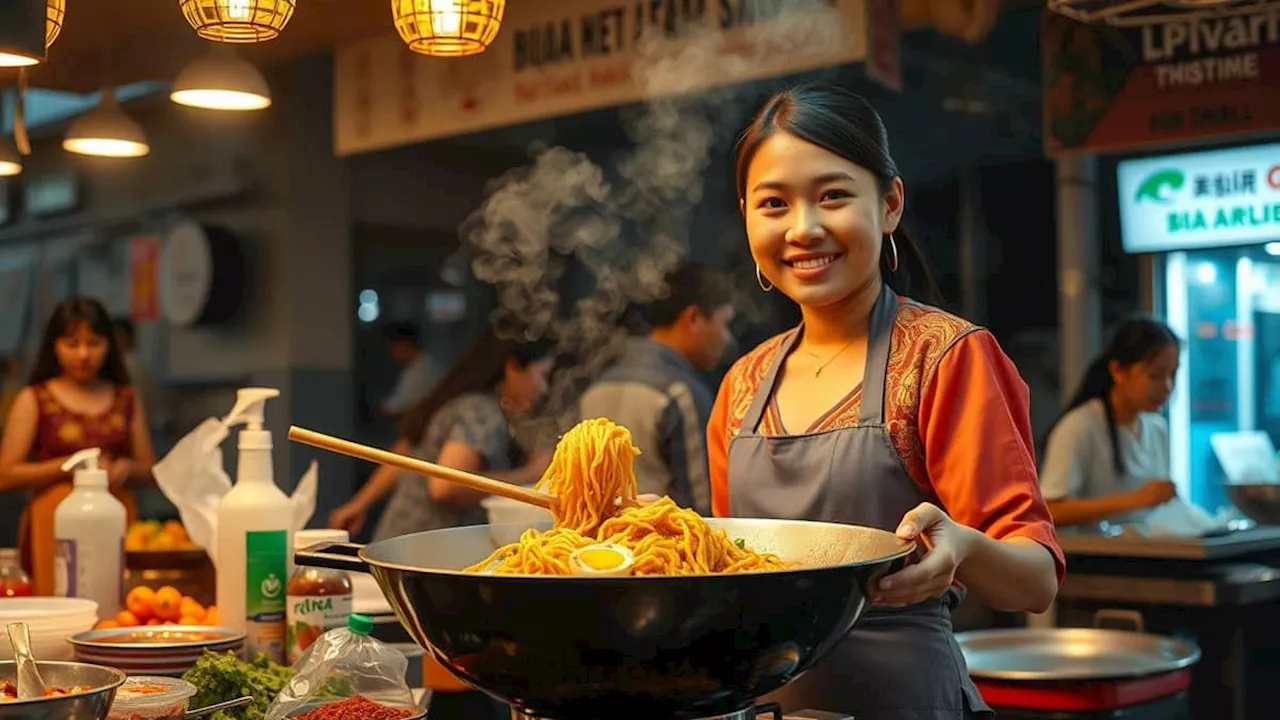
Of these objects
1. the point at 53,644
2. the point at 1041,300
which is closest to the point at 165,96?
the point at 1041,300

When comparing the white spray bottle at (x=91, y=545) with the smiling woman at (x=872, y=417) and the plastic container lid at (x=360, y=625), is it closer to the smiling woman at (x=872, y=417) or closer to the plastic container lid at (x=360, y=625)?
the plastic container lid at (x=360, y=625)

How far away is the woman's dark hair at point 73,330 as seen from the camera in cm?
517

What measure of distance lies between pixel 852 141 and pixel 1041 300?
6.91 m

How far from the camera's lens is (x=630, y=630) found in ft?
4.17

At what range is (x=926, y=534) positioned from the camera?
154 centimetres

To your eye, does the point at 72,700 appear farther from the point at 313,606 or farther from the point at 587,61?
the point at 587,61

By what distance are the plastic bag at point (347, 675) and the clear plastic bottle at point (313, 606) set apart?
279 mm

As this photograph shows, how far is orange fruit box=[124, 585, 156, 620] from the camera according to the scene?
248 cm

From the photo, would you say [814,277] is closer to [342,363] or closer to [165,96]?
[342,363]

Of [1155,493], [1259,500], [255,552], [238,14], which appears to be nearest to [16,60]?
[238,14]

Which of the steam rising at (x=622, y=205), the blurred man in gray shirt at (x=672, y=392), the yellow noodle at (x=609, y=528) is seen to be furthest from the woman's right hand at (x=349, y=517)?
the yellow noodle at (x=609, y=528)

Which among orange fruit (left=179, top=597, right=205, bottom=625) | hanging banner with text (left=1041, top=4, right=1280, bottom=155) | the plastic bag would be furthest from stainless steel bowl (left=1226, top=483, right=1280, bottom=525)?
the plastic bag

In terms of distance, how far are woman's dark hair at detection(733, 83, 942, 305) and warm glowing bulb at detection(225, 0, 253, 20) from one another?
0.92 m

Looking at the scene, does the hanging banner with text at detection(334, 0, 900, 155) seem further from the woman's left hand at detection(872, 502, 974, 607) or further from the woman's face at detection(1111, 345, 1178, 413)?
the woman's left hand at detection(872, 502, 974, 607)
